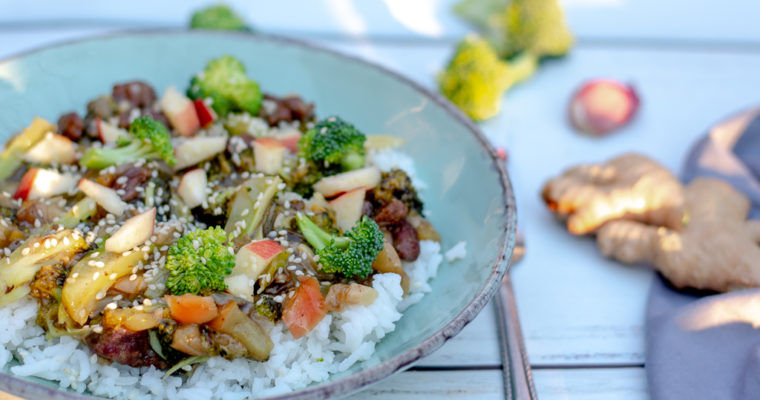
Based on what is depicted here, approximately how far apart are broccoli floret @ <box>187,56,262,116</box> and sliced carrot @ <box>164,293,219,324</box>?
4.32ft

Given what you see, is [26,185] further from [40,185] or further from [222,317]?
[222,317]

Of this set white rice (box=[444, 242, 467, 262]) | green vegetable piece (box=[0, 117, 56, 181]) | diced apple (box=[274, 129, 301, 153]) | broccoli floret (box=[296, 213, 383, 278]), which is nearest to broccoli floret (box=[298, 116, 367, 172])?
diced apple (box=[274, 129, 301, 153])

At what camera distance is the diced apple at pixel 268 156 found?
Answer: 2.89m

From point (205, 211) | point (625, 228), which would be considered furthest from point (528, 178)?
point (205, 211)

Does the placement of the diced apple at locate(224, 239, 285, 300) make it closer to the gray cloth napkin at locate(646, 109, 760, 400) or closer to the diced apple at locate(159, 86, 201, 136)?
the diced apple at locate(159, 86, 201, 136)

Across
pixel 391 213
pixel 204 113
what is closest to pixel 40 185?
pixel 204 113

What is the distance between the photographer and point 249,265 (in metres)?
2.40

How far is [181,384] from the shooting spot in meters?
2.28

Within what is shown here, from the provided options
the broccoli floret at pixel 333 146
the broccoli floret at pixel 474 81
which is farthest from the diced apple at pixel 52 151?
the broccoli floret at pixel 474 81

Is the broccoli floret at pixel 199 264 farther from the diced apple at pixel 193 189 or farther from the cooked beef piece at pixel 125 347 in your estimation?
the diced apple at pixel 193 189

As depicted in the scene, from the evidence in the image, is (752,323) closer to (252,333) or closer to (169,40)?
(252,333)

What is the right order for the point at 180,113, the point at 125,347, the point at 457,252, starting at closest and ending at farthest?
the point at 125,347 → the point at 457,252 → the point at 180,113

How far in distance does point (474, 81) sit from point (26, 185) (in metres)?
2.43

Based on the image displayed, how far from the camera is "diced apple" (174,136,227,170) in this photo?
9.62 ft
